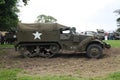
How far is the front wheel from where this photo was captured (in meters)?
21.9

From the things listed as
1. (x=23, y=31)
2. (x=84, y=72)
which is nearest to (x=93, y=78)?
(x=84, y=72)

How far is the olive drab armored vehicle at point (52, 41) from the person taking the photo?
2214 centimetres

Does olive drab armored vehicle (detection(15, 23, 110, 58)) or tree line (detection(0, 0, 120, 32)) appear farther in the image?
tree line (detection(0, 0, 120, 32))

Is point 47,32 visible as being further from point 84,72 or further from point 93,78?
point 93,78

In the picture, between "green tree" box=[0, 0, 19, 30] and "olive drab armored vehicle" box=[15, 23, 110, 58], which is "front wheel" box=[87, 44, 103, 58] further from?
"green tree" box=[0, 0, 19, 30]

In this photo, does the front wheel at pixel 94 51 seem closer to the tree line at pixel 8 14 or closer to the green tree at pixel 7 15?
the tree line at pixel 8 14

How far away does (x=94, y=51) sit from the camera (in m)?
22.0

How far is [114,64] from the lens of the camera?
17391mm

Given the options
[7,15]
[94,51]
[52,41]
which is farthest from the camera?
[7,15]

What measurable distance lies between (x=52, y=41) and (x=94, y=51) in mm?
2573

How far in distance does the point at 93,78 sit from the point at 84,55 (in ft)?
32.9

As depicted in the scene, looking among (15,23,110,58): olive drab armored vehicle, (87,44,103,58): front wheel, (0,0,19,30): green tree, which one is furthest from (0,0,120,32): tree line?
(87,44,103,58): front wheel

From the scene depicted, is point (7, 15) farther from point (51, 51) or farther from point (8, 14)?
point (51, 51)

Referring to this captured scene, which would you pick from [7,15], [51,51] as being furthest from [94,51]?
[7,15]
